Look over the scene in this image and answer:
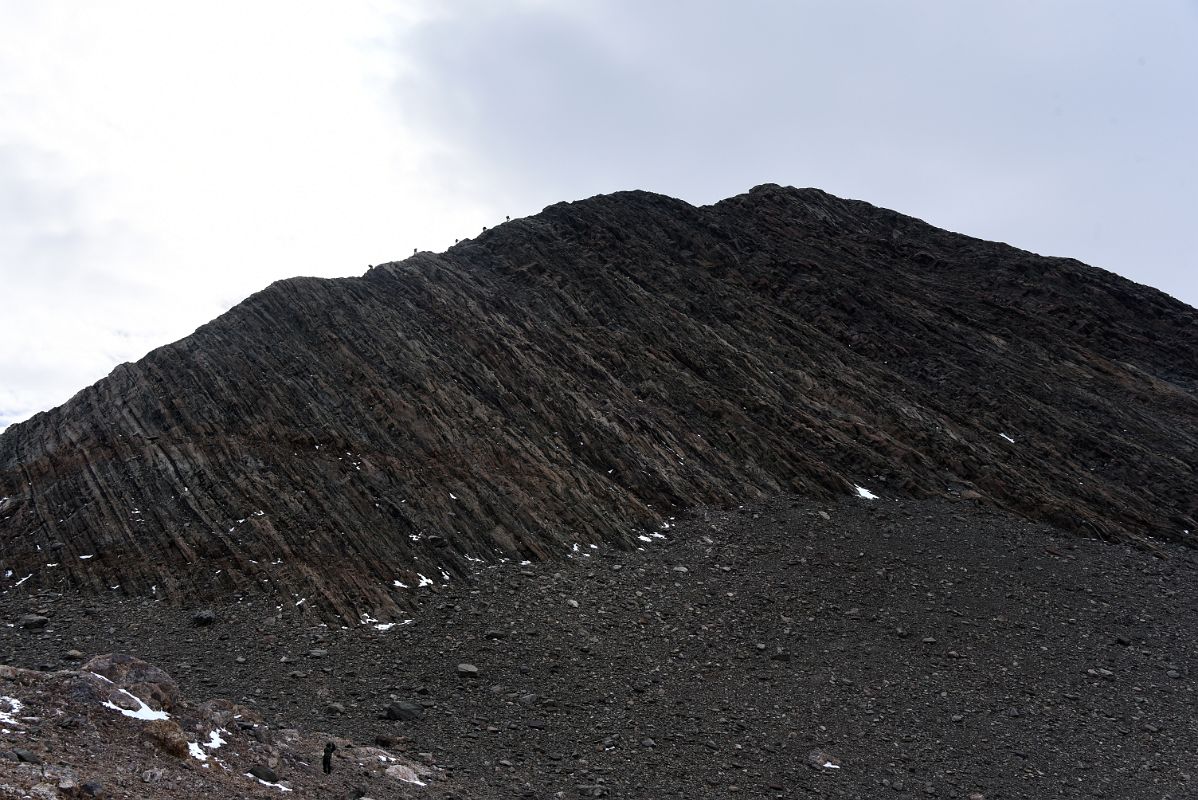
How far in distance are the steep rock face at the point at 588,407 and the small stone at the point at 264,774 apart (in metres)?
7.85

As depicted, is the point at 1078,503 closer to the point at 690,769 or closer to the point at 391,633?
the point at 690,769

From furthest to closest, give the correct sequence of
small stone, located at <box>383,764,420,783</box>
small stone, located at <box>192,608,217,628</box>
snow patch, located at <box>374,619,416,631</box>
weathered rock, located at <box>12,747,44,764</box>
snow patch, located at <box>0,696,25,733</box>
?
snow patch, located at <box>374,619,416,631</box> < small stone, located at <box>192,608,217,628</box> < small stone, located at <box>383,764,420,783</box> < snow patch, located at <box>0,696,25,733</box> < weathered rock, located at <box>12,747,44,764</box>

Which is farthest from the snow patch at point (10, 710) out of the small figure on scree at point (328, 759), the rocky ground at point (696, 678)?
the small figure on scree at point (328, 759)

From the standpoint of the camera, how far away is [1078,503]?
25.6 m

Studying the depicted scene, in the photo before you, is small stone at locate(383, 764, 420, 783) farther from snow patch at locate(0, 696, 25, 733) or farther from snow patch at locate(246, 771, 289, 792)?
snow patch at locate(0, 696, 25, 733)

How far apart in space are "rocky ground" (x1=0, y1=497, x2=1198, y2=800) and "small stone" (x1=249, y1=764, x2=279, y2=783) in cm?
12

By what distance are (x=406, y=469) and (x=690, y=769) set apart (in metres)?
12.6

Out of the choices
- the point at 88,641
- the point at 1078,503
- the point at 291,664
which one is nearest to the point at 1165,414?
the point at 1078,503

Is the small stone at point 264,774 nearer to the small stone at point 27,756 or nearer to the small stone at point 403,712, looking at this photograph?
the small stone at point 27,756

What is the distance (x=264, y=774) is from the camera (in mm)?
10398

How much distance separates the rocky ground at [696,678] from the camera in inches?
510

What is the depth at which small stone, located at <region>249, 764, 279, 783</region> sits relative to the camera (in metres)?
10.3

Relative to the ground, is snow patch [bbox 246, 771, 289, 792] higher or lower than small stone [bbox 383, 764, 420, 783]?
higher

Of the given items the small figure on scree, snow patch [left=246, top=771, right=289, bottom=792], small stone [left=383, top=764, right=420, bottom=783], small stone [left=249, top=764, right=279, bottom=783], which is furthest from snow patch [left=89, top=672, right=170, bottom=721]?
small stone [left=383, top=764, right=420, bottom=783]
